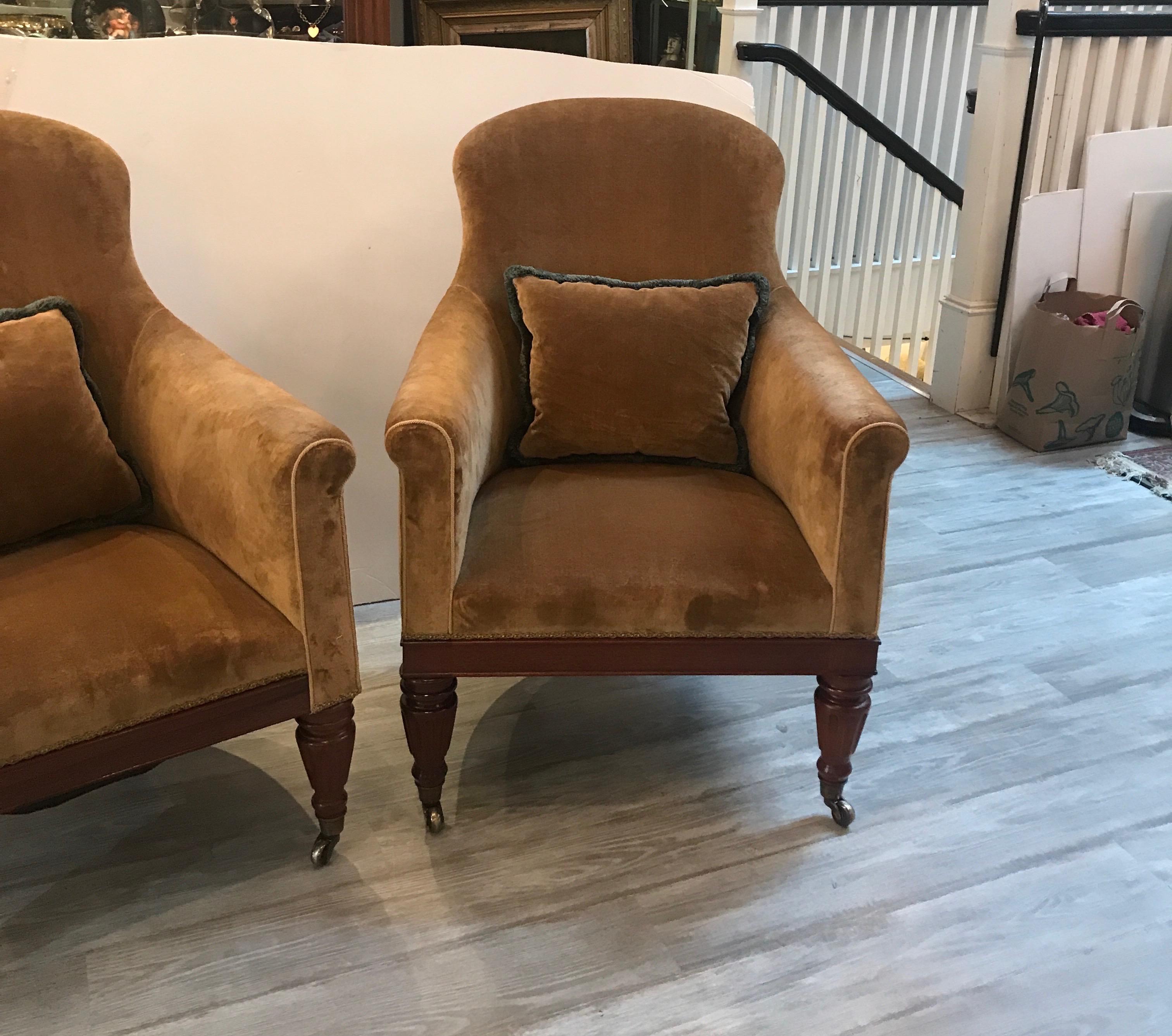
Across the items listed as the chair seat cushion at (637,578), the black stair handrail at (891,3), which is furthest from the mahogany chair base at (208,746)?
the black stair handrail at (891,3)

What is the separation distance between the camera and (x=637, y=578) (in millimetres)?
1494

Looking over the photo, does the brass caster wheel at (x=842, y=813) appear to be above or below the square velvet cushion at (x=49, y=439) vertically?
below

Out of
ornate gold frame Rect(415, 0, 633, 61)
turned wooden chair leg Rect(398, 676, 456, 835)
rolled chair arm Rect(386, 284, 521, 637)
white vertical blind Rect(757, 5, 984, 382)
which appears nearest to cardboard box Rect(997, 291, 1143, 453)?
white vertical blind Rect(757, 5, 984, 382)

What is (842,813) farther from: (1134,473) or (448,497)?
(1134,473)

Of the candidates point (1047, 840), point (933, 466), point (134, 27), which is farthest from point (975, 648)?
point (134, 27)

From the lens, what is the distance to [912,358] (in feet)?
12.7

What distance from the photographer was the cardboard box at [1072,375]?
2885 millimetres

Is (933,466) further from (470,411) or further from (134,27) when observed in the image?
(134,27)

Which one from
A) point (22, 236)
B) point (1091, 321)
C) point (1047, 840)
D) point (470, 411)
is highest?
point (22, 236)

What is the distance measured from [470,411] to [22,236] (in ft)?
2.29

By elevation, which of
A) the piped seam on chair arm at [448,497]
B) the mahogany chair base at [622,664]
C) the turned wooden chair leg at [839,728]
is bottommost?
the turned wooden chair leg at [839,728]

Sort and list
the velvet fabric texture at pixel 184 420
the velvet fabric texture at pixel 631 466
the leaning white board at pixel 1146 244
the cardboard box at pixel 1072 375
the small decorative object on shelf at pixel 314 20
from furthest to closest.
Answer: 1. the small decorative object on shelf at pixel 314 20
2. the leaning white board at pixel 1146 244
3. the cardboard box at pixel 1072 375
4. the velvet fabric texture at pixel 631 466
5. the velvet fabric texture at pixel 184 420

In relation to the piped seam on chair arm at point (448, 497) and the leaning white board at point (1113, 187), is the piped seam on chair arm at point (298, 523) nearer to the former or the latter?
the piped seam on chair arm at point (448, 497)

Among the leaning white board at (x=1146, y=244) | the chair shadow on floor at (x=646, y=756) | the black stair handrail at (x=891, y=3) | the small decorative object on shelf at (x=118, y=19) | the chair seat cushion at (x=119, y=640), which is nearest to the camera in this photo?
the chair seat cushion at (x=119, y=640)
